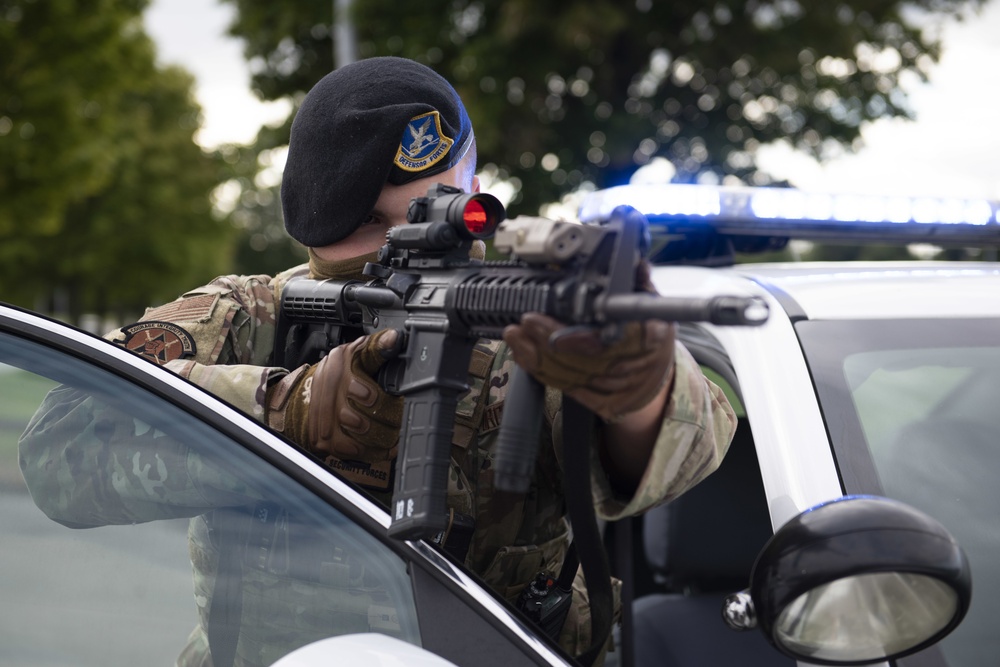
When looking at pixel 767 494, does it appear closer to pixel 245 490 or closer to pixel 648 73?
pixel 245 490

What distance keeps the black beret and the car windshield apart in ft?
2.44

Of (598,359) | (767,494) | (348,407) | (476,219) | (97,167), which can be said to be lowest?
(97,167)

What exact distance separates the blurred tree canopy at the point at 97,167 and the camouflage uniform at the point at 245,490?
38.2ft

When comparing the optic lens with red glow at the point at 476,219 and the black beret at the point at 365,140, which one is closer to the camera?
the optic lens with red glow at the point at 476,219

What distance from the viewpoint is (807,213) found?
7.80ft

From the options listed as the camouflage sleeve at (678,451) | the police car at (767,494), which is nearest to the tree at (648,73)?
the police car at (767,494)

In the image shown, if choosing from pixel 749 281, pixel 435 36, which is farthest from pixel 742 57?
pixel 749 281

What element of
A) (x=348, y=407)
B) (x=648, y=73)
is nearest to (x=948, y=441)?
(x=348, y=407)

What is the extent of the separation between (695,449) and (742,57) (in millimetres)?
10228

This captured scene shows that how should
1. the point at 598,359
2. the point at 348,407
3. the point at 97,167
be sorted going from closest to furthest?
the point at 598,359 < the point at 348,407 < the point at 97,167

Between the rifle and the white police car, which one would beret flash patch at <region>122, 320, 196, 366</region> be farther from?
the white police car

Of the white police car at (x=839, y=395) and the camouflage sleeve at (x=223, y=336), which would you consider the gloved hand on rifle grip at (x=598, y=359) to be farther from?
the camouflage sleeve at (x=223, y=336)

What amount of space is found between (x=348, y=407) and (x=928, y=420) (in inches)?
42.0

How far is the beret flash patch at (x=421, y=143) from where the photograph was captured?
1807 mm
